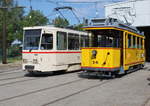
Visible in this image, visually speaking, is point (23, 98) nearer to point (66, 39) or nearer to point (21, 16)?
point (66, 39)

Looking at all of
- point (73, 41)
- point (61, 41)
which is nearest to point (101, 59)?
point (61, 41)

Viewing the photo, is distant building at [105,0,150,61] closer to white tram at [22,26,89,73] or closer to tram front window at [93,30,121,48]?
white tram at [22,26,89,73]

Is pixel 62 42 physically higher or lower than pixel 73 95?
higher

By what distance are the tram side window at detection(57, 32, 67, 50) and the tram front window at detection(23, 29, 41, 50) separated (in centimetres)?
125

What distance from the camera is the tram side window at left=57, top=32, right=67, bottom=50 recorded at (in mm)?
16103

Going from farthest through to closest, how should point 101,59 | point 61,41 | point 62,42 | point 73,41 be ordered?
point 73,41 < point 62,42 < point 61,41 < point 101,59

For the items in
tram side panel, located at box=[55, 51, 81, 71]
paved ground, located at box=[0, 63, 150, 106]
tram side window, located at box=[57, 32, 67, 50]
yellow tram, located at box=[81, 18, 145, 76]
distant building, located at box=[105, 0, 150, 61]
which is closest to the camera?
paved ground, located at box=[0, 63, 150, 106]

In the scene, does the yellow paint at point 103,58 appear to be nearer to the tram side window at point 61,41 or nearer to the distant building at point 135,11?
the tram side window at point 61,41

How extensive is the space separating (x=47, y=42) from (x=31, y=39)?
39.0 inches

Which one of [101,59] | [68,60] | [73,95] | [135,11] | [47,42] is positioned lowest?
[73,95]

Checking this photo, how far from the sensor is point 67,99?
357 inches

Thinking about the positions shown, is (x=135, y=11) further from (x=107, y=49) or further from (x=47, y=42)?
(x=107, y=49)

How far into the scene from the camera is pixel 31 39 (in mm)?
15852

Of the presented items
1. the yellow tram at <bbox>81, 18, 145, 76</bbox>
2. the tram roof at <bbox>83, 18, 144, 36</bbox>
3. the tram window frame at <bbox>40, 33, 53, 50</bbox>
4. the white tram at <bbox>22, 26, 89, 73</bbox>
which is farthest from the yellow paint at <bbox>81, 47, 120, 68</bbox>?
the tram window frame at <bbox>40, 33, 53, 50</bbox>
